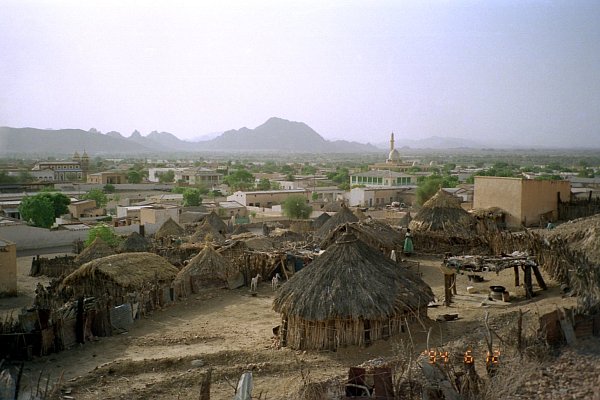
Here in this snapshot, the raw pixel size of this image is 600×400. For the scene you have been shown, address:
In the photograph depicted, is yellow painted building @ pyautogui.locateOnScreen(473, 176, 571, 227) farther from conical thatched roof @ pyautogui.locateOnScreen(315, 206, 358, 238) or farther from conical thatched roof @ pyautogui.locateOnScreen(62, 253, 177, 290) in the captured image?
conical thatched roof @ pyautogui.locateOnScreen(62, 253, 177, 290)

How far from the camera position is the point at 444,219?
23031mm

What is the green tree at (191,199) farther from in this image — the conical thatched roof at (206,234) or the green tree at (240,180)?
the green tree at (240,180)

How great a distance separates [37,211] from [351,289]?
29411 millimetres

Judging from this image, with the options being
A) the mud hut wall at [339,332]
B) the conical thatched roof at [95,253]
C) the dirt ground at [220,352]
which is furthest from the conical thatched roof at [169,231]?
the mud hut wall at [339,332]

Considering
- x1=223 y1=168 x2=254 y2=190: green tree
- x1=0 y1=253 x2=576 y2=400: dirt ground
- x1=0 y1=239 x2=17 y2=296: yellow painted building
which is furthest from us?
x1=223 y1=168 x2=254 y2=190: green tree

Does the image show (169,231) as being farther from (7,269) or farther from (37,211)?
(37,211)

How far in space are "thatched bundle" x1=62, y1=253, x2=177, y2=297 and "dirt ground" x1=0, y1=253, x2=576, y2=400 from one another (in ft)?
3.87

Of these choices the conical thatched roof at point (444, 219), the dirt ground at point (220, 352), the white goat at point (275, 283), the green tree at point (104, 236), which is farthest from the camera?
the green tree at point (104, 236)

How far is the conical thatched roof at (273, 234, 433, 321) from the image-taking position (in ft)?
37.6

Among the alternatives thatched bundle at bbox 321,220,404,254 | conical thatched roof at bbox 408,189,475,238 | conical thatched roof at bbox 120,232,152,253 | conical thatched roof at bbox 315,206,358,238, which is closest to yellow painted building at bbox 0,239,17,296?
conical thatched roof at bbox 120,232,152,253

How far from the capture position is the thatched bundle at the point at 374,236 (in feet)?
67.5

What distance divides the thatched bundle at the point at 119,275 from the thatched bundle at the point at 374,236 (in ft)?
19.5

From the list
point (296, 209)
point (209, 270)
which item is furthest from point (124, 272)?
point (296, 209)

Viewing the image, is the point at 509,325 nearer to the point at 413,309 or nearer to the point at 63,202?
the point at 413,309
